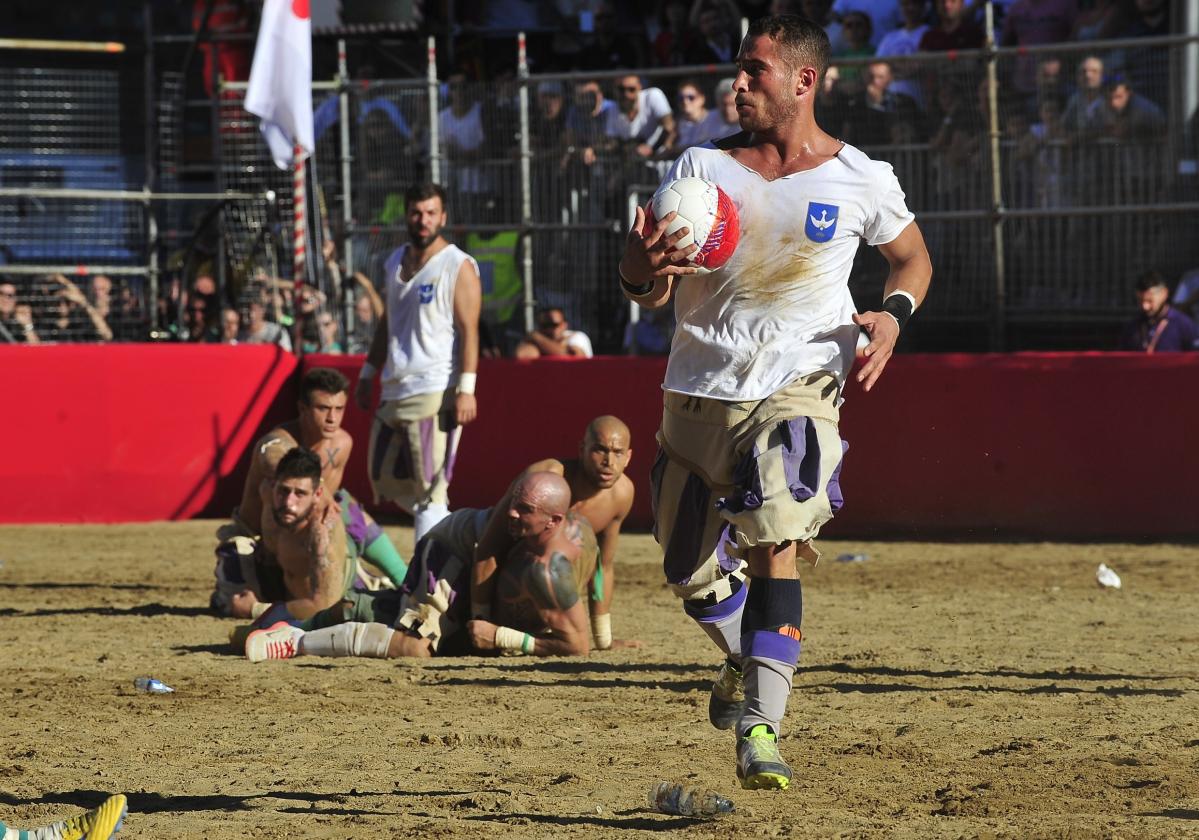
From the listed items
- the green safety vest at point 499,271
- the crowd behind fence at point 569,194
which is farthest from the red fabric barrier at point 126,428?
the green safety vest at point 499,271

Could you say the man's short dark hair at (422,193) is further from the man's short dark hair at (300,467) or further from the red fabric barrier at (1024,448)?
the red fabric barrier at (1024,448)

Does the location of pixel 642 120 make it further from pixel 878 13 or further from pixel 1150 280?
pixel 1150 280

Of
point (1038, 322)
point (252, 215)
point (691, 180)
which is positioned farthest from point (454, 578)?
point (252, 215)

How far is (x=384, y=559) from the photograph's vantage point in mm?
9656

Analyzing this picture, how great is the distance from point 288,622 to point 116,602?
228 centimetres

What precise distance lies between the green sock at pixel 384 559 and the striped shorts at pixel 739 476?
4448mm

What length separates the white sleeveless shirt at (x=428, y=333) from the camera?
9.87 meters

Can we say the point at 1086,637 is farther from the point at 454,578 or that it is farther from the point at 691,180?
the point at 691,180

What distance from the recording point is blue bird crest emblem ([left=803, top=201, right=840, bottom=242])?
5.10 meters

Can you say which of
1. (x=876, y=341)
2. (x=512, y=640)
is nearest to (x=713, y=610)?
(x=876, y=341)

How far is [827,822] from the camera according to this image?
200 inches

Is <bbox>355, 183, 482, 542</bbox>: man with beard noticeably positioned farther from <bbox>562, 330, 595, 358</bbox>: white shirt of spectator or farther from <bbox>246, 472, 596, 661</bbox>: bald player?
<bbox>562, 330, 595, 358</bbox>: white shirt of spectator

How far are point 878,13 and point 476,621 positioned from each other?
883cm

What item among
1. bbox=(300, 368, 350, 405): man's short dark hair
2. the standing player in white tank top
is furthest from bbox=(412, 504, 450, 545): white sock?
the standing player in white tank top
